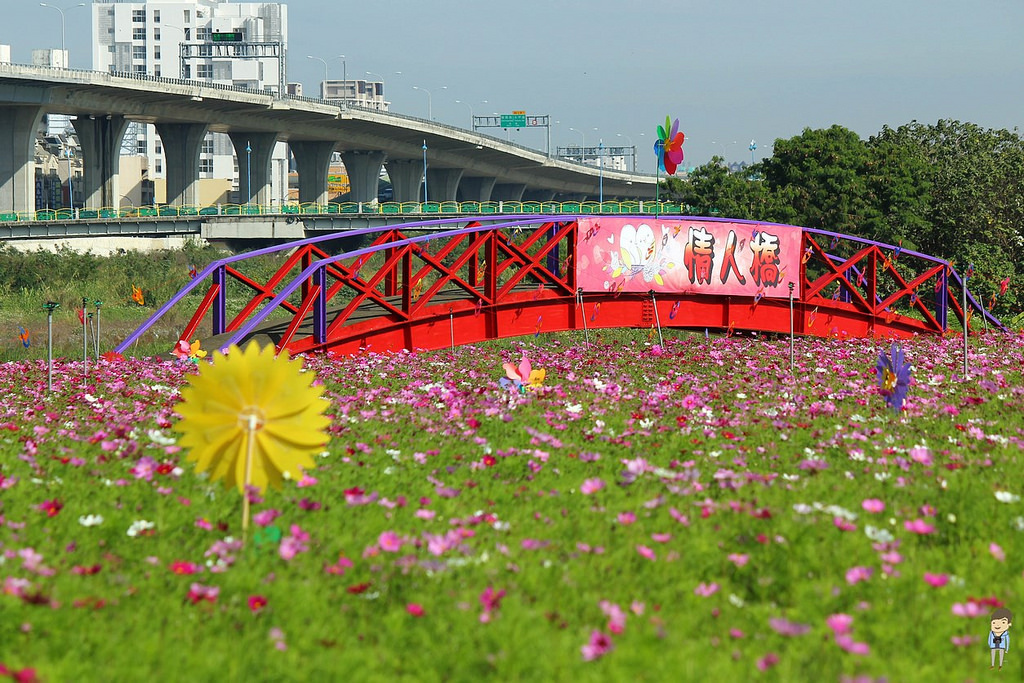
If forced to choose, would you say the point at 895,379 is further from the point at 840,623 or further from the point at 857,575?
the point at 840,623

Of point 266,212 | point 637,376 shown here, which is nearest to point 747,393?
point 637,376

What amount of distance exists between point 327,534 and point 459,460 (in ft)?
8.65

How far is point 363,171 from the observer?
107 metres

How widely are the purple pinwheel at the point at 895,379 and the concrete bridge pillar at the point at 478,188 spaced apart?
121418mm

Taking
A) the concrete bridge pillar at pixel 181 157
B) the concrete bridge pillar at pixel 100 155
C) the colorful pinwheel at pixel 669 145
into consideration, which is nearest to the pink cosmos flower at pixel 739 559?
the colorful pinwheel at pixel 669 145

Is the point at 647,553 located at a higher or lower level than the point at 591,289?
lower

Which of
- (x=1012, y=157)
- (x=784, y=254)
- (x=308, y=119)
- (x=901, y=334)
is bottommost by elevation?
(x=901, y=334)

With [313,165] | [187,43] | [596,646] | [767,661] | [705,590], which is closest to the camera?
[767,661]

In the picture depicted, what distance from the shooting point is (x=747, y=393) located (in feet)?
47.6

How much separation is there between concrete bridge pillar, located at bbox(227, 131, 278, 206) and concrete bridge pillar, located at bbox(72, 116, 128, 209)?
13.1 meters

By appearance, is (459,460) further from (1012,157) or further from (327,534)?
(1012,157)

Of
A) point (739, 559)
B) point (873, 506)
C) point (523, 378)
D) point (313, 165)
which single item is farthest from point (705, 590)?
point (313, 165)

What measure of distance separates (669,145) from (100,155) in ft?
190

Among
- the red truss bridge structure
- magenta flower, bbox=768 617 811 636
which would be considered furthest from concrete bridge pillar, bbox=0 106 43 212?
magenta flower, bbox=768 617 811 636
